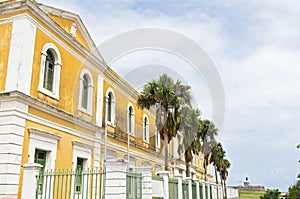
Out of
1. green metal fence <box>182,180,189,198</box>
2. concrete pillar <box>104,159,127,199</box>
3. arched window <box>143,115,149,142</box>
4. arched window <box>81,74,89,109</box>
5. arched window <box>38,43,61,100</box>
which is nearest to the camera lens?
→ concrete pillar <box>104,159,127,199</box>

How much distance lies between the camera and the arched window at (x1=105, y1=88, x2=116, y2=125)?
19.0 metres

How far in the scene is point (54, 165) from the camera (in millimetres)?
12859

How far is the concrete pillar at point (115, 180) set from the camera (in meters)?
8.47

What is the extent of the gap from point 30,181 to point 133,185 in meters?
3.01

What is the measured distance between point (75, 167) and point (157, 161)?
13.2m

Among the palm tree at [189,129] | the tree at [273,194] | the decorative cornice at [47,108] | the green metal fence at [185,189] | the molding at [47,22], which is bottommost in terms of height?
the tree at [273,194]

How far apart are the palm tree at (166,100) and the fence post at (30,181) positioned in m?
10.9

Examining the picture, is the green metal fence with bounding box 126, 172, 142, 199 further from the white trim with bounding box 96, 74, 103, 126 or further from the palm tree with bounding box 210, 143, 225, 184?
the palm tree with bounding box 210, 143, 225, 184

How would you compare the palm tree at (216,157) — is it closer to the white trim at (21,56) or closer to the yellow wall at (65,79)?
the yellow wall at (65,79)

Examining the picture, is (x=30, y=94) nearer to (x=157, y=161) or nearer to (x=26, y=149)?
(x=26, y=149)

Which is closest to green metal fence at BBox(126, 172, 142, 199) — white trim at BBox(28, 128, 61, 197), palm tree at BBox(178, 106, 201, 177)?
white trim at BBox(28, 128, 61, 197)

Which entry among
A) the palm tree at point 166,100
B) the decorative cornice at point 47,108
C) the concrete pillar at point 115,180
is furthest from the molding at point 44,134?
the palm tree at point 166,100

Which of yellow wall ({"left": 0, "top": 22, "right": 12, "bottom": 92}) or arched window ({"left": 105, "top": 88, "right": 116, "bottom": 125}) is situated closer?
yellow wall ({"left": 0, "top": 22, "right": 12, "bottom": 92})

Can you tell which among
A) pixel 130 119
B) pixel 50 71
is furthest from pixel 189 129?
pixel 50 71
